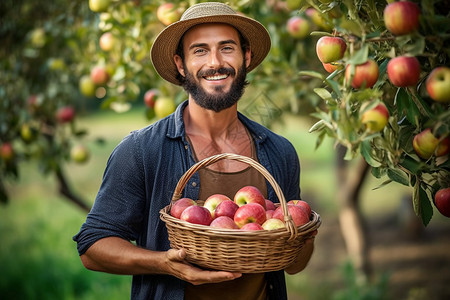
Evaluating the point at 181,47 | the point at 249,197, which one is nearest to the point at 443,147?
the point at 249,197

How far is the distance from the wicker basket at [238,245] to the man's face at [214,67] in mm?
467

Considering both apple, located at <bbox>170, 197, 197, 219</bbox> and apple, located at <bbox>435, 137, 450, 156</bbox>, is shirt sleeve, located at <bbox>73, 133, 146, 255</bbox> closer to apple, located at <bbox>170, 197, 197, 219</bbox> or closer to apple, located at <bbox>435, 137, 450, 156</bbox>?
apple, located at <bbox>170, 197, 197, 219</bbox>

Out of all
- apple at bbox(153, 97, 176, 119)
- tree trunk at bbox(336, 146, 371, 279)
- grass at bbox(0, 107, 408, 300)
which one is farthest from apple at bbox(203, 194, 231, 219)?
tree trunk at bbox(336, 146, 371, 279)

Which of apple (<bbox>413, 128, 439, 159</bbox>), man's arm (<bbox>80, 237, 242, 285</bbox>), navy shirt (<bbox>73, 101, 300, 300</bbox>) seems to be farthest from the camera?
navy shirt (<bbox>73, 101, 300, 300</bbox>)

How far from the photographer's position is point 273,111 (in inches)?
109

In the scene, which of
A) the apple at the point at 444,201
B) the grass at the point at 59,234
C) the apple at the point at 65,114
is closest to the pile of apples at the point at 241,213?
the apple at the point at 444,201

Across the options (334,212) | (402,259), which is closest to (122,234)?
(402,259)

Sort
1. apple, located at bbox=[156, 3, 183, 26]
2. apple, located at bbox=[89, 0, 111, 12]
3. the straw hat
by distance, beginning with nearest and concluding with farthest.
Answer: the straw hat, apple, located at bbox=[156, 3, 183, 26], apple, located at bbox=[89, 0, 111, 12]

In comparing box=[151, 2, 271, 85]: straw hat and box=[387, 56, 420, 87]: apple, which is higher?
box=[151, 2, 271, 85]: straw hat

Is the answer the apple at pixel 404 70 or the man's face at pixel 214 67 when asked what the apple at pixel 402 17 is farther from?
the man's face at pixel 214 67

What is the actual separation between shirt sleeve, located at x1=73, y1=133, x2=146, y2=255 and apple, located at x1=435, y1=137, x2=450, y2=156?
93 cm

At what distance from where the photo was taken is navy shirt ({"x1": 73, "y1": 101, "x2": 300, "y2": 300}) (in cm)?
169

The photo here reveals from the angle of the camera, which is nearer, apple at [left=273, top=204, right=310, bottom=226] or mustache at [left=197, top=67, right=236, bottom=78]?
apple at [left=273, top=204, right=310, bottom=226]

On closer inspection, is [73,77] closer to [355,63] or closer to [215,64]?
[215,64]
